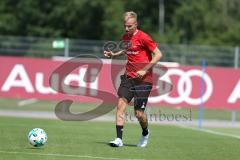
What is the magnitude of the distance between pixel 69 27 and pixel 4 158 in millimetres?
62373

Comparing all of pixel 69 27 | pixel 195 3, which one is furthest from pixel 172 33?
pixel 69 27

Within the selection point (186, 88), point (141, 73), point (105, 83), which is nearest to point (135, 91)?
point (141, 73)

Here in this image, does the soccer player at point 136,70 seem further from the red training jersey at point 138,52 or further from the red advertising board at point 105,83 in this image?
the red advertising board at point 105,83

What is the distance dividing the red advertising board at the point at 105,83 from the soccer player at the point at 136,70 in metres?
11.4

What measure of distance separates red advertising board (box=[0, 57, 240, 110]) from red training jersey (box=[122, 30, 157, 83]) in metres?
11.5

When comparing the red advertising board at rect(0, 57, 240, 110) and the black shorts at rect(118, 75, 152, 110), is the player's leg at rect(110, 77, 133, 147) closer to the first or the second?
the black shorts at rect(118, 75, 152, 110)

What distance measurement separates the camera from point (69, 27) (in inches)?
2872

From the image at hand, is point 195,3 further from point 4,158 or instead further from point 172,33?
point 4,158

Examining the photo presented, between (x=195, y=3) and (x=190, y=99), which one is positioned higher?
(x=195, y=3)

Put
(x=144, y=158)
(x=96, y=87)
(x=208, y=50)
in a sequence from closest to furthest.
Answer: (x=144, y=158) → (x=96, y=87) → (x=208, y=50)

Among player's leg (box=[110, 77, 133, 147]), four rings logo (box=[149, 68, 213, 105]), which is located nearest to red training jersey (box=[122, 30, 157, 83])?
player's leg (box=[110, 77, 133, 147])

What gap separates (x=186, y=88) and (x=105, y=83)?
111 inches

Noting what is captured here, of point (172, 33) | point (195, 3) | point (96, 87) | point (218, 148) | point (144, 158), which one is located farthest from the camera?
point (195, 3)

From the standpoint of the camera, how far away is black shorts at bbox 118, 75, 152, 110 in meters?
13.3
